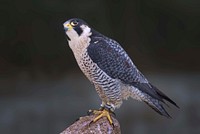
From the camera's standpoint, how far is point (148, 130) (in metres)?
7.51

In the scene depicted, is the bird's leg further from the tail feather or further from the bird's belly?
the tail feather

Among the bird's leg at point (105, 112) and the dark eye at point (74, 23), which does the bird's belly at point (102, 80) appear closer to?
the bird's leg at point (105, 112)

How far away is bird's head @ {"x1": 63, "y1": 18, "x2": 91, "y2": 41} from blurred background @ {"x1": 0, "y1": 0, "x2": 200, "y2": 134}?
8.12ft

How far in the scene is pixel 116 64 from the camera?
4867mm

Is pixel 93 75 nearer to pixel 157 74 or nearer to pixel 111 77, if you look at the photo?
pixel 111 77

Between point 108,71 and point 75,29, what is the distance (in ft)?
1.32

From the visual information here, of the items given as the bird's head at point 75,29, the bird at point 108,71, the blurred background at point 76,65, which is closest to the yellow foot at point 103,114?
the bird at point 108,71

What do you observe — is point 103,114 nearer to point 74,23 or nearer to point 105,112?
point 105,112

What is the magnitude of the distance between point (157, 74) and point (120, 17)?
2.41 feet

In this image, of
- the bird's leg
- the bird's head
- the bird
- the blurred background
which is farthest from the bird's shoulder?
the blurred background

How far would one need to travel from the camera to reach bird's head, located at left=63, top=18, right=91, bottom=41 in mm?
4648

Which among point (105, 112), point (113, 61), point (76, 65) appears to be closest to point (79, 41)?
point (113, 61)

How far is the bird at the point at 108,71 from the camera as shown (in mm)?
4770

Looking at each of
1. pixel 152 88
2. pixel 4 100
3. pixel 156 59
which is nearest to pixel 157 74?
pixel 156 59
